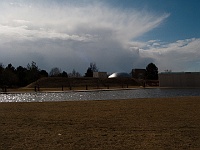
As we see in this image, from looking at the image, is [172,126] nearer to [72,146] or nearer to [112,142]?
[112,142]

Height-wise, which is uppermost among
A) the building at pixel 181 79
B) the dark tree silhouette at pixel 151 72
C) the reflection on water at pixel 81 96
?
the dark tree silhouette at pixel 151 72

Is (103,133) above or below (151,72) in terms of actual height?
below

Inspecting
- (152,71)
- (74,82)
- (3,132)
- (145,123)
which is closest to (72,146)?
(3,132)

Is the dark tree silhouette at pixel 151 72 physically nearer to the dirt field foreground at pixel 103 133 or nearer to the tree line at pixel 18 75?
the tree line at pixel 18 75

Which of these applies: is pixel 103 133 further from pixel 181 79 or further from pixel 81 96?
pixel 181 79

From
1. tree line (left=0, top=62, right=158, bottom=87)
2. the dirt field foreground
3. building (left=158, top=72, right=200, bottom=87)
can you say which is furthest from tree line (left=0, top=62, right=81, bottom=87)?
the dirt field foreground

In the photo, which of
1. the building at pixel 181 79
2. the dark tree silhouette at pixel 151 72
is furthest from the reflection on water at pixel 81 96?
the dark tree silhouette at pixel 151 72

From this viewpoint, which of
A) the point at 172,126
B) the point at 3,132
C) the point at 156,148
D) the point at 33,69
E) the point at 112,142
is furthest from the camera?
the point at 33,69

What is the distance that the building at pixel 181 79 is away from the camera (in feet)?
201

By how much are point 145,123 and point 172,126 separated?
89 centimetres

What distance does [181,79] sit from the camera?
61.6m

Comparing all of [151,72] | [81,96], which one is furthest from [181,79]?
[81,96]

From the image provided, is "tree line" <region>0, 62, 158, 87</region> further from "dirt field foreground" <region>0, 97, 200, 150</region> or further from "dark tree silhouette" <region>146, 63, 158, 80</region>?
"dirt field foreground" <region>0, 97, 200, 150</region>

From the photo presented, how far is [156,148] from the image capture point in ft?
20.2
